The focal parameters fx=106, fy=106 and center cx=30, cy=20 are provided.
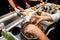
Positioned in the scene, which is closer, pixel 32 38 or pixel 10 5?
pixel 32 38

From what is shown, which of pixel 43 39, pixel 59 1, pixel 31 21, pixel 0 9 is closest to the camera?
pixel 43 39

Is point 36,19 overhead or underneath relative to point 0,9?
overhead

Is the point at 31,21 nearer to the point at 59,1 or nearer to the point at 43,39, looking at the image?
the point at 43,39

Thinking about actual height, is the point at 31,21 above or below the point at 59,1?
above

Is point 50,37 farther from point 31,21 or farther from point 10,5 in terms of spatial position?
point 10,5

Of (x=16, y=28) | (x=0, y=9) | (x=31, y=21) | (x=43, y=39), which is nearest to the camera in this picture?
(x=43, y=39)

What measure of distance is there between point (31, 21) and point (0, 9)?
3.03ft

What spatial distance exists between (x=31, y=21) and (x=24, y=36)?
0.62 ft

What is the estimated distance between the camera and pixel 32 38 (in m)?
0.71

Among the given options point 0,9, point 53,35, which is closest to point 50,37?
point 53,35

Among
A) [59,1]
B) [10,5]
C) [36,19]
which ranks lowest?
[59,1]

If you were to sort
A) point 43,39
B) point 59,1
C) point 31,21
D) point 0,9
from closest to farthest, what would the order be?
point 43,39
point 31,21
point 0,9
point 59,1

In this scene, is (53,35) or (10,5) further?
(10,5)

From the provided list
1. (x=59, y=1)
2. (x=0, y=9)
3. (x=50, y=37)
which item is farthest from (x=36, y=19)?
(x=59, y=1)
